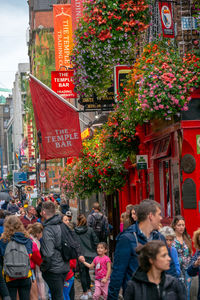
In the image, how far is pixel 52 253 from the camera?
9070 mm

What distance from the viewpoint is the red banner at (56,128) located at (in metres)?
16.6

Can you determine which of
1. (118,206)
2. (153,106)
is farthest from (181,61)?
(118,206)

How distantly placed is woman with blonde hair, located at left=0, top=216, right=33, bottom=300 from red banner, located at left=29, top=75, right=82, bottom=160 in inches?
277

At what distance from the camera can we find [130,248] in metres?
6.02

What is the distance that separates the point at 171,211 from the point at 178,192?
154cm

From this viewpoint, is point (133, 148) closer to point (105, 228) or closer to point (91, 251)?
point (105, 228)

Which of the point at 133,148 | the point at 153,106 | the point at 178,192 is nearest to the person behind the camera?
the point at 153,106

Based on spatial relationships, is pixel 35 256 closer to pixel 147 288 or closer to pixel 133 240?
pixel 133 240

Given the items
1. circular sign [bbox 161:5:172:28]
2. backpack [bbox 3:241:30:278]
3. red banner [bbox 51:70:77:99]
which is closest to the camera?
backpack [bbox 3:241:30:278]

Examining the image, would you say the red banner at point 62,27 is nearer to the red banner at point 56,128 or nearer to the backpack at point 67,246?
the red banner at point 56,128

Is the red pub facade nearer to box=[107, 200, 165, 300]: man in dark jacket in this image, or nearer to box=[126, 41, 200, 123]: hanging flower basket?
box=[126, 41, 200, 123]: hanging flower basket

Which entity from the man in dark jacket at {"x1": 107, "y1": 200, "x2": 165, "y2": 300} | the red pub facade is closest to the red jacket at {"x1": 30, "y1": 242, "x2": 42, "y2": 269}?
the red pub facade

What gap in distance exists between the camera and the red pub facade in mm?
12422

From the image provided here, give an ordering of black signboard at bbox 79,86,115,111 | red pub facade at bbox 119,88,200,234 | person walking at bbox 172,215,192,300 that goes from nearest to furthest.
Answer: person walking at bbox 172,215,192,300
red pub facade at bbox 119,88,200,234
black signboard at bbox 79,86,115,111
